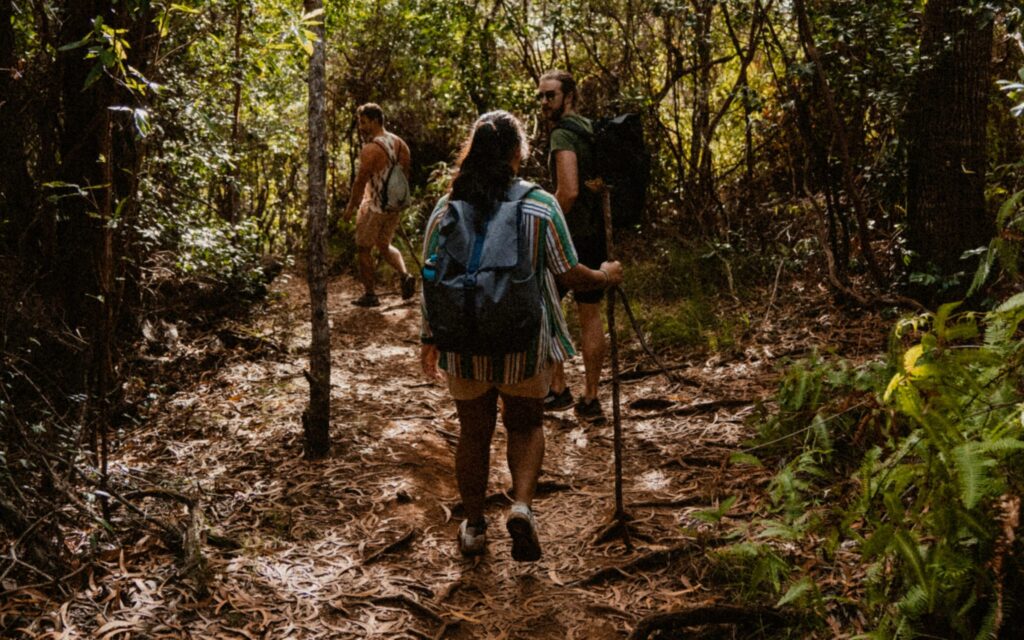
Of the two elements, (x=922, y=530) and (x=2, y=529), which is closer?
(x=922, y=530)

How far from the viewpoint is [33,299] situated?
15.1ft

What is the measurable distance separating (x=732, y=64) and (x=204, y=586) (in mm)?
8441

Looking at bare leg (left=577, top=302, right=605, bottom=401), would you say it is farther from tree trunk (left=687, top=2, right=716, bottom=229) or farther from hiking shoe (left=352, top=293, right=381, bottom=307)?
hiking shoe (left=352, top=293, right=381, bottom=307)

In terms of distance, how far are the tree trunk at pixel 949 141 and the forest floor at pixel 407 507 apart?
0.83 metres

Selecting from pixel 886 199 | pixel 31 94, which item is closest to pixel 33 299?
pixel 31 94

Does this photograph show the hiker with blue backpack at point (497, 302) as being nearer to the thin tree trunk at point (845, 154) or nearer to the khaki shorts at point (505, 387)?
the khaki shorts at point (505, 387)

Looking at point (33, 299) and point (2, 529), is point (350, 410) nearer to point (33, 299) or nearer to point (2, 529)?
point (33, 299)

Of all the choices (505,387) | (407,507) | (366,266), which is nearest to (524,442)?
(505,387)

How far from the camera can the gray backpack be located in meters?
8.49

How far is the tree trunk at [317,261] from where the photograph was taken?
4543 millimetres

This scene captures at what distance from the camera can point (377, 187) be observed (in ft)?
28.0

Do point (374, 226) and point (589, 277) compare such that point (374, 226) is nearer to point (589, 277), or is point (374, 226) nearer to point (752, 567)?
point (589, 277)

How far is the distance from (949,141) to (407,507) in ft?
14.8

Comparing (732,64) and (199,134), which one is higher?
(732,64)
